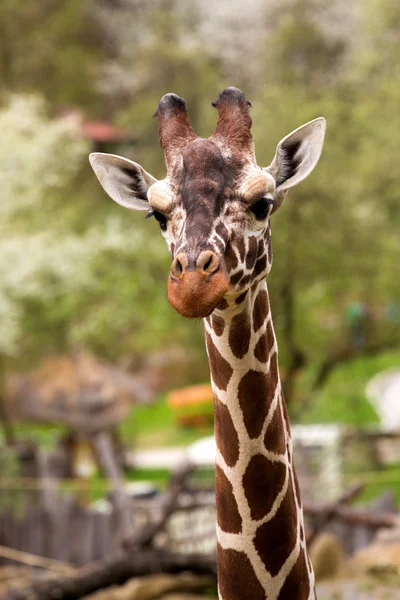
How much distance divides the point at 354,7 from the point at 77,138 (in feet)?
32.7

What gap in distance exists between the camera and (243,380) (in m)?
2.03

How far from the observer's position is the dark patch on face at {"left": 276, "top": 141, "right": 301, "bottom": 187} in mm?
2100

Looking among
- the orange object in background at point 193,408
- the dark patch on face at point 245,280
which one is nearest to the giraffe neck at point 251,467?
the dark patch on face at point 245,280

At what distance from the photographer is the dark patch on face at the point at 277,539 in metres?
2.06

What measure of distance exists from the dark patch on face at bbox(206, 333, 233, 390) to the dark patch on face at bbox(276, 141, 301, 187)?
19.7 inches

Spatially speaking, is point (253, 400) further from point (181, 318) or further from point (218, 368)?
point (181, 318)

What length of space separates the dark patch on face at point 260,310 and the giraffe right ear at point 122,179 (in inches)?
17.0

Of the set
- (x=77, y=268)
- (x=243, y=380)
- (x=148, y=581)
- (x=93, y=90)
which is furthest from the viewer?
(x=93, y=90)

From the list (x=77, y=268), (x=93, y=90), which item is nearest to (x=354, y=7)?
(x=93, y=90)

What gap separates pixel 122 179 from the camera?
2.19 metres

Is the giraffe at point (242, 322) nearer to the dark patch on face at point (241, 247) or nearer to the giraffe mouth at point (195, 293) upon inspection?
the dark patch on face at point (241, 247)

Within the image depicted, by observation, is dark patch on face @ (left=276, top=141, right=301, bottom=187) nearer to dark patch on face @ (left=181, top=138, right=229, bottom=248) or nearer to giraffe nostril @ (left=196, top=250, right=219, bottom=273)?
dark patch on face @ (left=181, top=138, right=229, bottom=248)

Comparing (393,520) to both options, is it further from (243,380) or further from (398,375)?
(398,375)

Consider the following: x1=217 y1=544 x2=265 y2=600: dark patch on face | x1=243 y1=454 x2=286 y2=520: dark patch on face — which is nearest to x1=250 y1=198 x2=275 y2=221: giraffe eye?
x1=243 y1=454 x2=286 y2=520: dark patch on face
